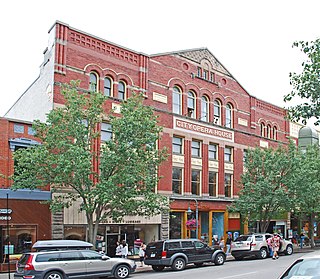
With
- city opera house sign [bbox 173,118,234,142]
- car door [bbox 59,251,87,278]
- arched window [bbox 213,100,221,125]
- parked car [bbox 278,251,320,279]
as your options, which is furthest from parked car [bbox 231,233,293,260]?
parked car [bbox 278,251,320,279]

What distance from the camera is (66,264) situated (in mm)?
17859

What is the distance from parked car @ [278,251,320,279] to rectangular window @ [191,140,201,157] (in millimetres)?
24902

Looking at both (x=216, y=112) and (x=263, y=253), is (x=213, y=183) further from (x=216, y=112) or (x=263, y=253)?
(x=263, y=253)

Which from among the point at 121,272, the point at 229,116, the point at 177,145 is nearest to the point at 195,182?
the point at 177,145

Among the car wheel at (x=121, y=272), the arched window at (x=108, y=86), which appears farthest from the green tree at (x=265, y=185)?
the car wheel at (x=121, y=272)

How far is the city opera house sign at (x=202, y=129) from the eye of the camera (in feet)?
108

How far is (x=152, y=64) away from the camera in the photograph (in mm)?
31688

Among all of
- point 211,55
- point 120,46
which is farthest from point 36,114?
point 211,55

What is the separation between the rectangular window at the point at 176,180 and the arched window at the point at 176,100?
4071mm

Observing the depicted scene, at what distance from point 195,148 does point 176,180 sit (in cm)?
310

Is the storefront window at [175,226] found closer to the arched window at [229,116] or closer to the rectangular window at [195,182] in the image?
the rectangular window at [195,182]

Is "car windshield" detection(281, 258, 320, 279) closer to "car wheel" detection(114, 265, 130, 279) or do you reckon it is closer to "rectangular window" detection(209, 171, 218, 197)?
"car wheel" detection(114, 265, 130, 279)

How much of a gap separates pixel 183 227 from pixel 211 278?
14.0 m

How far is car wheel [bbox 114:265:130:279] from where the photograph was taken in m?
19.5
